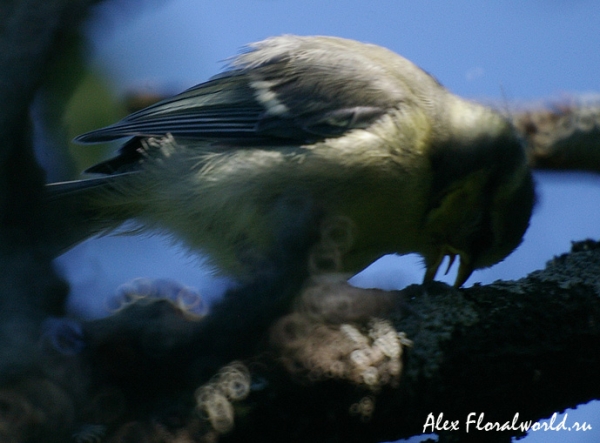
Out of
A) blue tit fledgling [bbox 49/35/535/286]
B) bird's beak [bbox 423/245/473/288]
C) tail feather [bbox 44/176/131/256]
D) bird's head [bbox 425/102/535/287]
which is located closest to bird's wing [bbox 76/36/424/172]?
blue tit fledgling [bbox 49/35/535/286]

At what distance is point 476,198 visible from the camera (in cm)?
267

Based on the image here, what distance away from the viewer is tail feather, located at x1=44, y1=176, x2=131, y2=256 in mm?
1790

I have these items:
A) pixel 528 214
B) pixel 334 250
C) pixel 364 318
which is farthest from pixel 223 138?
pixel 528 214

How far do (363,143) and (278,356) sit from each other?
3.27 ft

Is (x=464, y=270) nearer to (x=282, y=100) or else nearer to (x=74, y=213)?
(x=282, y=100)

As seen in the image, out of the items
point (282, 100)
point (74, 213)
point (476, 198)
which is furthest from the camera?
point (282, 100)

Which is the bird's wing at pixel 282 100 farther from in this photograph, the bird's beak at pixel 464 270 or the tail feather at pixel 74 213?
the bird's beak at pixel 464 270

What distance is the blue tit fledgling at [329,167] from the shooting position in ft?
8.09

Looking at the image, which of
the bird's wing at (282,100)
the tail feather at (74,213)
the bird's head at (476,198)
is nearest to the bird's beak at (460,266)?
the bird's head at (476,198)

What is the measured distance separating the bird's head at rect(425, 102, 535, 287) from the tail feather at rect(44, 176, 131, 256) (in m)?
1.25

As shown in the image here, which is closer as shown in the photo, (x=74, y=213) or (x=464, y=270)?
(x=74, y=213)

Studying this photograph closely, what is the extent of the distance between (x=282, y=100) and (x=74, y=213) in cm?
95

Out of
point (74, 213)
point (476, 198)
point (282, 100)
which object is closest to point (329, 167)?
point (282, 100)

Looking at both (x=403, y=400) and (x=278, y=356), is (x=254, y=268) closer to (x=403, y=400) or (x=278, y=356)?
(x=278, y=356)
